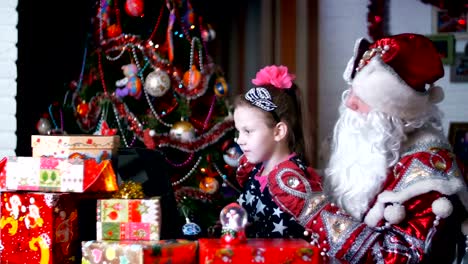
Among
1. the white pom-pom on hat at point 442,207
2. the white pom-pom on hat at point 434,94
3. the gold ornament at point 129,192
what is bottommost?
the white pom-pom on hat at point 442,207

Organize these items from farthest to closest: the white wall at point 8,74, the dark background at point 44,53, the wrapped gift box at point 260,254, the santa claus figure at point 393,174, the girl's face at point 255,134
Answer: the dark background at point 44,53, the white wall at point 8,74, the girl's face at point 255,134, the santa claus figure at point 393,174, the wrapped gift box at point 260,254

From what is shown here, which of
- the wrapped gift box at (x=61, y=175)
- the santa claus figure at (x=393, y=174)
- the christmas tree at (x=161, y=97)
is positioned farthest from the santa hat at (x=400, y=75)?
the christmas tree at (x=161, y=97)

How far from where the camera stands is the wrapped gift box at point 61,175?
6.97 ft

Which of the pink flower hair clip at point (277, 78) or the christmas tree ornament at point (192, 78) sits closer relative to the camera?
the pink flower hair clip at point (277, 78)

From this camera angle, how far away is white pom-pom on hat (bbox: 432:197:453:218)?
85.3 inches

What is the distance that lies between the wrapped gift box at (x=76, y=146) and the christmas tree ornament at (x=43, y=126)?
159cm

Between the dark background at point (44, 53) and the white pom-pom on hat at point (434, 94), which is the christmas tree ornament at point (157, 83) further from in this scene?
the white pom-pom on hat at point (434, 94)

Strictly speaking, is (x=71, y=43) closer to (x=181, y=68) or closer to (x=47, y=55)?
(x=47, y=55)

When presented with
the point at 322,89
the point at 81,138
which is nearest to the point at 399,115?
the point at 81,138

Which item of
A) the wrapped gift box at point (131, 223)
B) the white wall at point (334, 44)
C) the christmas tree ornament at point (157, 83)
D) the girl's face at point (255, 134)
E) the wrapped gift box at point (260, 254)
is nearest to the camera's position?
the wrapped gift box at point (260, 254)

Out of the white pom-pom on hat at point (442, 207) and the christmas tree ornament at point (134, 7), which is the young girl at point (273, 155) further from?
the christmas tree ornament at point (134, 7)

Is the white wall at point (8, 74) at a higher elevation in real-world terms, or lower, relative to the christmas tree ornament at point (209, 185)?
higher

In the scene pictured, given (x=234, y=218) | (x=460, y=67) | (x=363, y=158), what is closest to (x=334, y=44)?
(x=460, y=67)

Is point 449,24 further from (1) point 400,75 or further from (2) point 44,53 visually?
(2) point 44,53
